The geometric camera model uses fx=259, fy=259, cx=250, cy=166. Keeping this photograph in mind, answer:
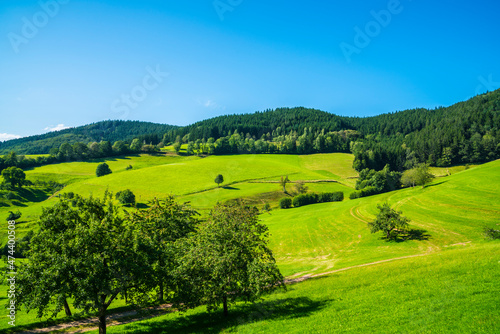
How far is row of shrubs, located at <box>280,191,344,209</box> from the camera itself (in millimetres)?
111938

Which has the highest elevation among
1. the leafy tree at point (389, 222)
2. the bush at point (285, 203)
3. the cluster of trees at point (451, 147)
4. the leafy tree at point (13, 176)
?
the cluster of trees at point (451, 147)

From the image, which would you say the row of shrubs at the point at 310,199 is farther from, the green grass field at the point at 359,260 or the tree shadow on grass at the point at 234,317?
the tree shadow on grass at the point at 234,317

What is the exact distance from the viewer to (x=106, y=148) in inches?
7313

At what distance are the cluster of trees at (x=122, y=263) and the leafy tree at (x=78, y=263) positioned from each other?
6 cm

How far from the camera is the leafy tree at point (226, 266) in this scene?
22047mm

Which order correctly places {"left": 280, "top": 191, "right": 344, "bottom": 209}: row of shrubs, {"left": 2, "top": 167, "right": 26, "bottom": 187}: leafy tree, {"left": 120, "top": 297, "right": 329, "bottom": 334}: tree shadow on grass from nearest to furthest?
1. {"left": 120, "top": 297, "right": 329, "bottom": 334}: tree shadow on grass
2. {"left": 280, "top": 191, "right": 344, "bottom": 209}: row of shrubs
3. {"left": 2, "top": 167, "right": 26, "bottom": 187}: leafy tree

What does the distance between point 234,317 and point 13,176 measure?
499ft

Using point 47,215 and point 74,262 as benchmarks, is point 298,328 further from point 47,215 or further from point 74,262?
point 47,215

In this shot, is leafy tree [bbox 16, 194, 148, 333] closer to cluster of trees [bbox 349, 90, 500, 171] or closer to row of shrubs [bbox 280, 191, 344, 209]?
row of shrubs [bbox 280, 191, 344, 209]

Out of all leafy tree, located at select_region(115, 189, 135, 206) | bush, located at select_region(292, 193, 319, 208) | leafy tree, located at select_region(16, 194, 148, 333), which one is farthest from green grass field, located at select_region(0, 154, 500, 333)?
bush, located at select_region(292, 193, 319, 208)

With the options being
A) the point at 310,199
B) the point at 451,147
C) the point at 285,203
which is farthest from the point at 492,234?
the point at 451,147

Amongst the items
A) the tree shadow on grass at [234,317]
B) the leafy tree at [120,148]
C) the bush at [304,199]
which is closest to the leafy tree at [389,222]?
the tree shadow on grass at [234,317]

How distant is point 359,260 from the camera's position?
147 feet

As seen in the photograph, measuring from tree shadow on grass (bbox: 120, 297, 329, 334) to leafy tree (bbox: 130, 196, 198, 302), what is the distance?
2975 millimetres
